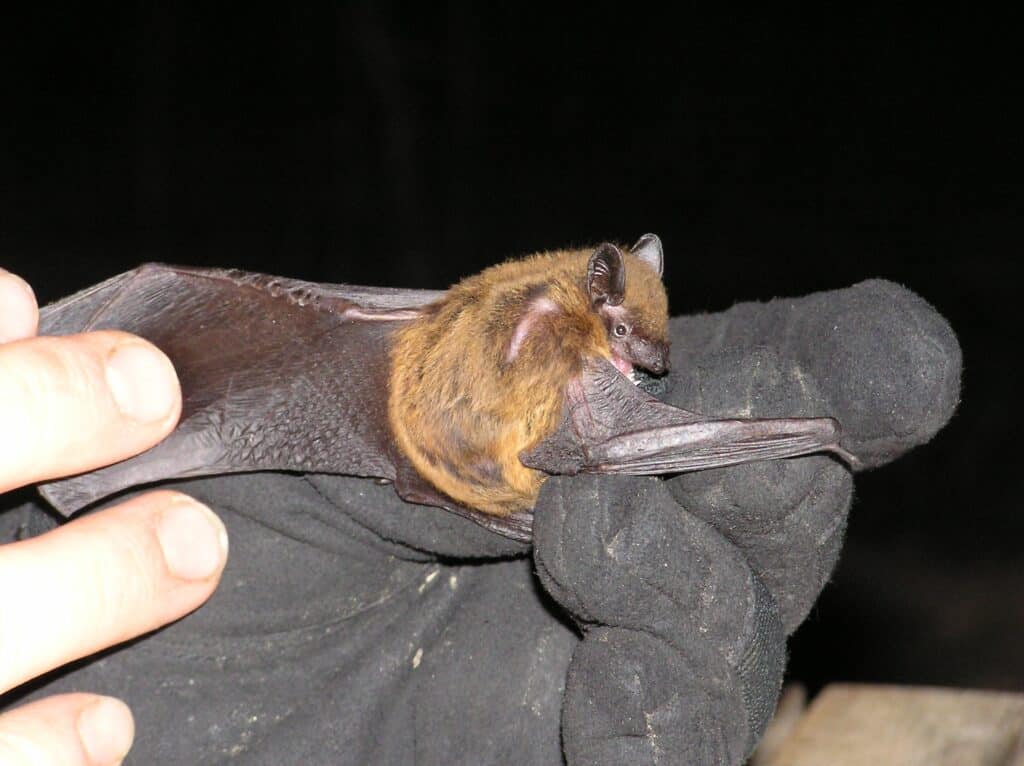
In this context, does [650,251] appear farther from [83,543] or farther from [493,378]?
[83,543]

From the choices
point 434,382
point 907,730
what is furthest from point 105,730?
point 907,730

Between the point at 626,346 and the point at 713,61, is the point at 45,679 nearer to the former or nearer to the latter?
the point at 626,346

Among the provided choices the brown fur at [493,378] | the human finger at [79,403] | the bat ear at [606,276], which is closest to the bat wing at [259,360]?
the brown fur at [493,378]

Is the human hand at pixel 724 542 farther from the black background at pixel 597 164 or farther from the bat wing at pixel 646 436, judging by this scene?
the black background at pixel 597 164

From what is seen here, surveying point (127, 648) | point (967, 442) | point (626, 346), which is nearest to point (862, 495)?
point (967, 442)

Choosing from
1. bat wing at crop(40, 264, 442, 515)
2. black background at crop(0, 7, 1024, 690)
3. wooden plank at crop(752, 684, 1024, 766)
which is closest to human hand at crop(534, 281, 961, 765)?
bat wing at crop(40, 264, 442, 515)

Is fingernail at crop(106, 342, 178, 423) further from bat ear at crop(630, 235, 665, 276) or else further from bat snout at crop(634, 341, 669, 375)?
bat ear at crop(630, 235, 665, 276)
